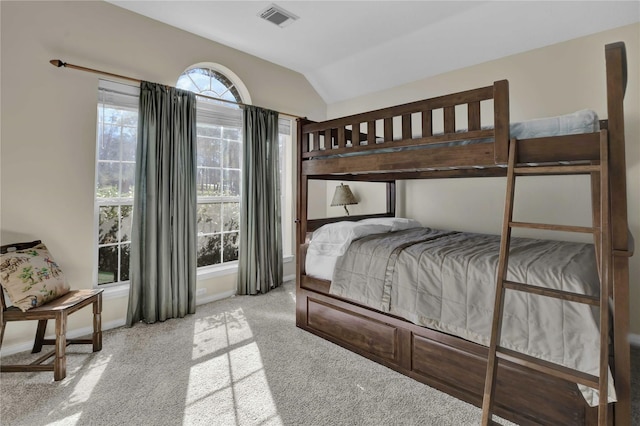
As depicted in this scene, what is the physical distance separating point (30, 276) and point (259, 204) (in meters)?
2.03

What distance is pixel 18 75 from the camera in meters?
2.25

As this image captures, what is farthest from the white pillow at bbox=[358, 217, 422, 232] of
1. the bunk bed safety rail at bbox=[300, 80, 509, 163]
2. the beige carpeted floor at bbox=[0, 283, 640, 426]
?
the beige carpeted floor at bbox=[0, 283, 640, 426]

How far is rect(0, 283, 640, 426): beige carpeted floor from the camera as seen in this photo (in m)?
1.61

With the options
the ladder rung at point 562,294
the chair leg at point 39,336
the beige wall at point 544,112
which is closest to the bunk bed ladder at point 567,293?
the ladder rung at point 562,294

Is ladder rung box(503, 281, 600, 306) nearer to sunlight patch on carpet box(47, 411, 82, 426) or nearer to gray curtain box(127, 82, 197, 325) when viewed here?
sunlight patch on carpet box(47, 411, 82, 426)

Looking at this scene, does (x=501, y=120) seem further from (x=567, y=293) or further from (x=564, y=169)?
(x=567, y=293)

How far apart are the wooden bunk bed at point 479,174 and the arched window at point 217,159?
127 cm

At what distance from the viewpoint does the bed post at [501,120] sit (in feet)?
5.09

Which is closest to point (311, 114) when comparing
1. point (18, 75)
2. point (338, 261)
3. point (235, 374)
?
point (338, 261)

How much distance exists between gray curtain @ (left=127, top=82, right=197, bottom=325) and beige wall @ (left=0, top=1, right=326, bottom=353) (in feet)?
0.81

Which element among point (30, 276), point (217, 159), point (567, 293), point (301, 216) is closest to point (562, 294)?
point (567, 293)

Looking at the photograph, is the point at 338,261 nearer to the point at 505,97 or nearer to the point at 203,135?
the point at 505,97

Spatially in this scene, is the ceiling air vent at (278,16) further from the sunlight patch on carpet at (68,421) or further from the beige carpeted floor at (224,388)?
the sunlight patch on carpet at (68,421)

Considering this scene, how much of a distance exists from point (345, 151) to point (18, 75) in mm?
2456
